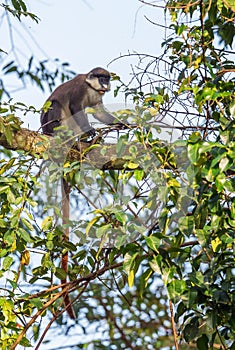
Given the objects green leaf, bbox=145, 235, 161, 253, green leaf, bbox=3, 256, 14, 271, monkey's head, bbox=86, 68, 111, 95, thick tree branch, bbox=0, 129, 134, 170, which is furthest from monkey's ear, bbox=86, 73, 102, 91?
green leaf, bbox=145, 235, 161, 253

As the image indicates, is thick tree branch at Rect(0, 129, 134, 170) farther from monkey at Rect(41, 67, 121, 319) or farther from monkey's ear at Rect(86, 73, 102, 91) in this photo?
monkey's ear at Rect(86, 73, 102, 91)

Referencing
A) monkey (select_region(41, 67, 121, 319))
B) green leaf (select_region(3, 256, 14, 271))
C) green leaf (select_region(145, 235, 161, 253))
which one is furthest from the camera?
monkey (select_region(41, 67, 121, 319))

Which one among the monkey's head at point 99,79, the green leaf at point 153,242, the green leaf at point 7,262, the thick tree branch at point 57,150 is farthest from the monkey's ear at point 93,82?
the green leaf at point 153,242

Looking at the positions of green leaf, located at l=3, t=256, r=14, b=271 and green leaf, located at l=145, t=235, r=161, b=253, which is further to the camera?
green leaf, located at l=3, t=256, r=14, b=271

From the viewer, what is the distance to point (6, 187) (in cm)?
170

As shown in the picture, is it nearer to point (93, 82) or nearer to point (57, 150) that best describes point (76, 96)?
point (93, 82)

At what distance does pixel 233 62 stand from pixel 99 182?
481 millimetres

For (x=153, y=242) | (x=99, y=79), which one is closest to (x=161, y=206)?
(x=153, y=242)

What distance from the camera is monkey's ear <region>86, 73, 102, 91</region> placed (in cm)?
311

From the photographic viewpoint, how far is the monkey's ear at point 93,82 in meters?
3.11

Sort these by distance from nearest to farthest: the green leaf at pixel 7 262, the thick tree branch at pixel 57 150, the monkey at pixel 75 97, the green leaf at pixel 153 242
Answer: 1. the green leaf at pixel 153 242
2. the green leaf at pixel 7 262
3. the thick tree branch at pixel 57 150
4. the monkey at pixel 75 97

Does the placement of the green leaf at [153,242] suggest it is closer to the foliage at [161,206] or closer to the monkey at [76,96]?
the foliage at [161,206]

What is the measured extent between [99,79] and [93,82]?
0.08m

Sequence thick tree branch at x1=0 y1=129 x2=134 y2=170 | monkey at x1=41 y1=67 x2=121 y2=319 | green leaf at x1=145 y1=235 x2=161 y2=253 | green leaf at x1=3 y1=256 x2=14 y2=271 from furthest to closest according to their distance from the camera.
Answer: monkey at x1=41 y1=67 x2=121 y2=319, thick tree branch at x1=0 y1=129 x2=134 y2=170, green leaf at x1=3 y1=256 x2=14 y2=271, green leaf at x1=145 y1=235 x2=161 y2=253
